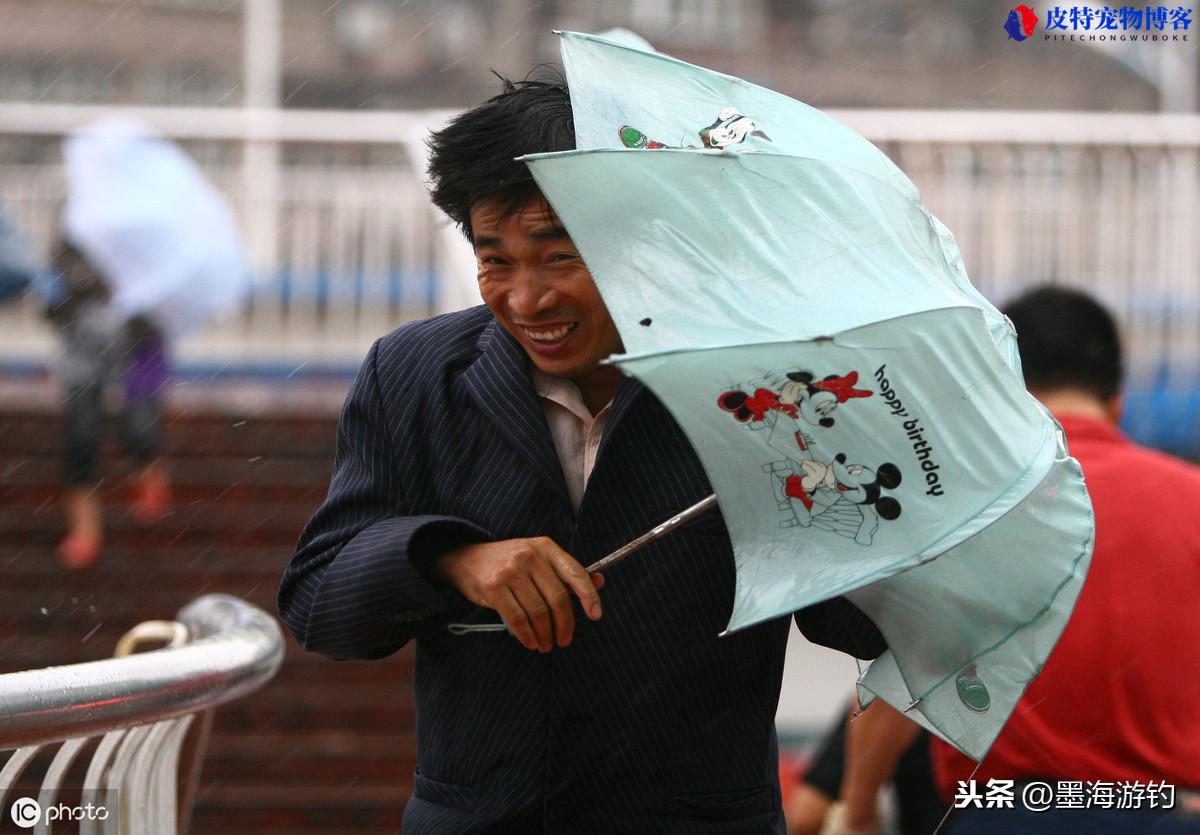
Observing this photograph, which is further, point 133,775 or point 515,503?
point 133,775

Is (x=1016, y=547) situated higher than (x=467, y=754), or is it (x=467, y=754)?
(x=1016, y=547)

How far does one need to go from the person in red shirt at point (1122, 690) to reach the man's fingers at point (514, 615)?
1.70 meters

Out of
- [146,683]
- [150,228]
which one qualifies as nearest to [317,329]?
[150,228]

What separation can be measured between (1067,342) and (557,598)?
83.5 inches

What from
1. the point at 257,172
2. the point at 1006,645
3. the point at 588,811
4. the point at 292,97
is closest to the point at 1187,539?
the point at 1006,645

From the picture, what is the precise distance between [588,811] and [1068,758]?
Result: 151cm

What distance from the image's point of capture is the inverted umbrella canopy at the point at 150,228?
8.55m

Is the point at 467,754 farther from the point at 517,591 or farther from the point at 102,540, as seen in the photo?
the point at 102,540

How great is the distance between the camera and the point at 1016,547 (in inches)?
82.0

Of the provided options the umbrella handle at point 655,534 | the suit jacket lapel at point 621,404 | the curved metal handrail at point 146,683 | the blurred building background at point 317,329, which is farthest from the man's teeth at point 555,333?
the blurred building background at point 317,329

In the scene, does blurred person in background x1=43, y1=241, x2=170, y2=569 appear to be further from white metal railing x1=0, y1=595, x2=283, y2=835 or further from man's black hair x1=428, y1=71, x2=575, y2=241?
man's black hair x1=428, y1=71, x2=575, y2=241

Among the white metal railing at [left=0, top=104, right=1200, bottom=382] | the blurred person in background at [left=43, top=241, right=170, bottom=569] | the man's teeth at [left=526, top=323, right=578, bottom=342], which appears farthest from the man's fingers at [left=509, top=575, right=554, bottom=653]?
the blurred person in background at [left=43, top=241, right=170, bottom=569]

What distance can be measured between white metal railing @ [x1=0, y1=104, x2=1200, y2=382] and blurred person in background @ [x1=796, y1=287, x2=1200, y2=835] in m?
5.14

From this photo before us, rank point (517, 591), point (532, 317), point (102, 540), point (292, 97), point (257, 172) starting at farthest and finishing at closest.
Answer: point (292, 97), point (257, 172), point (102, 540), point (532, 317), point (517, 591)
